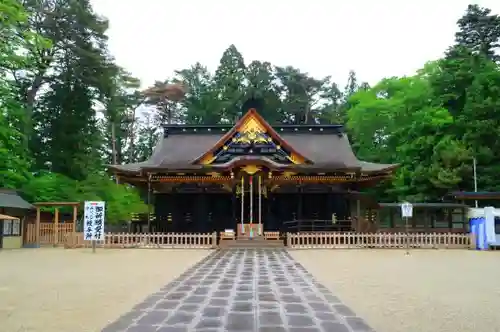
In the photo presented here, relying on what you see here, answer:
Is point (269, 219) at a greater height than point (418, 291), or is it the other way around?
point (269, 219)

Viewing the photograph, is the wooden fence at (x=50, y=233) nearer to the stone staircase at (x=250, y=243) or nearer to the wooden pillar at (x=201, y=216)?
the wooden pillar at (x=201, y=216)

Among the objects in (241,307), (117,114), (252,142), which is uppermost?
(117,114)

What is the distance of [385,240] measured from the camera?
1931 cm

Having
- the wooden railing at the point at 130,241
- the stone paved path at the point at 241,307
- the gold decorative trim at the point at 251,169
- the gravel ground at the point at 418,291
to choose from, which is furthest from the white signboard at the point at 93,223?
the stone paved path at the point at 241,307

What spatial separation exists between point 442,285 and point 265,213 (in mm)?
14512

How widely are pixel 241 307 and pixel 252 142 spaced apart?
672 inches

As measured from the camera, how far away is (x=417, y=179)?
88.9 feet

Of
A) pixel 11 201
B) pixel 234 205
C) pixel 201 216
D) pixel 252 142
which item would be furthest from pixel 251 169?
pixel 11 201

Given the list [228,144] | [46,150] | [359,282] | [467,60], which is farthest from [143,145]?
[359,282]

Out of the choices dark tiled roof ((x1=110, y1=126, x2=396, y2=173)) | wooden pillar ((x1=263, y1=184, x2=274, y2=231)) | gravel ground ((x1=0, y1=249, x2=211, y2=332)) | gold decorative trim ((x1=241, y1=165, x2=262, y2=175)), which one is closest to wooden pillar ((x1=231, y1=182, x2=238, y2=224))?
gold decorative trim ((x1=241, y1=165, x2=262, y2=175))

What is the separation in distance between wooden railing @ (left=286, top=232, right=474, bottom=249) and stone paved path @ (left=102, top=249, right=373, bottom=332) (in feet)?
29.8

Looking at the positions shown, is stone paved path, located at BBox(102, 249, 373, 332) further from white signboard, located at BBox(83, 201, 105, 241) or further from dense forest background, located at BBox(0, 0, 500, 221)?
dense forest background, located at BBox(0, 0, 500, 221)

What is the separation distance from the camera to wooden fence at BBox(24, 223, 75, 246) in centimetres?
2058

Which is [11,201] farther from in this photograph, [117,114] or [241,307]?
[241,307]
